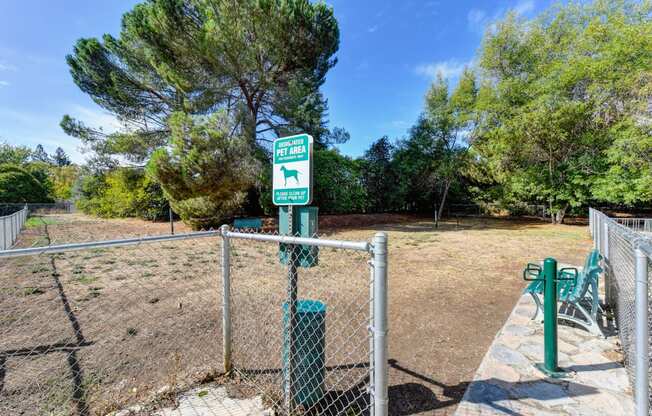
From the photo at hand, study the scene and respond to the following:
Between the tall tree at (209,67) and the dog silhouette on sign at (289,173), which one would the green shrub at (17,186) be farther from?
the dog silhouette on sign at (289,173)

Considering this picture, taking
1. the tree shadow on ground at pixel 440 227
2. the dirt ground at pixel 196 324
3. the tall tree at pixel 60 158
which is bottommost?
the dirt ground at pixel 196 324

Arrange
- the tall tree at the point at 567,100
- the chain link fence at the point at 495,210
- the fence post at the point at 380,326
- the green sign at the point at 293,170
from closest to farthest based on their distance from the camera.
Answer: the fence post at the point at 380,326, the green sign at the point at 293,170, the tall tree at the point at 567,100, the chain link fence at the point at 495,210

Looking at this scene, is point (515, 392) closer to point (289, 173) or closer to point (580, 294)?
point (580, 294)

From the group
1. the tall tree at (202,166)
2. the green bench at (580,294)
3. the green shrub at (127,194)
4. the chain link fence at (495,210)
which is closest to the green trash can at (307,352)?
the green bench at (580,294)

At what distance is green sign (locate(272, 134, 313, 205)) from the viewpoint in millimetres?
1808

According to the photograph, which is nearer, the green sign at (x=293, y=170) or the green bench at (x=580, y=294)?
the green sign at (x=293, y=170)

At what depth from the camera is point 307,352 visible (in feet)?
6.77

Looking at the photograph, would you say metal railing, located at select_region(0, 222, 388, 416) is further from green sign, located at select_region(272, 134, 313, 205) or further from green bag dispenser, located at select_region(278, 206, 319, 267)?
green sign, located at select_region(272, 134, 313, 205)

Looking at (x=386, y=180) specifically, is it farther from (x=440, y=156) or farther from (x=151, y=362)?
(x=151, y=362)

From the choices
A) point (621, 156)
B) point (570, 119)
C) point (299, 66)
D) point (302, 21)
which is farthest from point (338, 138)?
point (621, 156)

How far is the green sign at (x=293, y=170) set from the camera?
1.81 meters

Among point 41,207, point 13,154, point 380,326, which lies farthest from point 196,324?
point 13,154

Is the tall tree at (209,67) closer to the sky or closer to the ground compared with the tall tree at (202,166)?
closer to the sky

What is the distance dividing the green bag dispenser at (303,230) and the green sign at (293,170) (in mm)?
85
